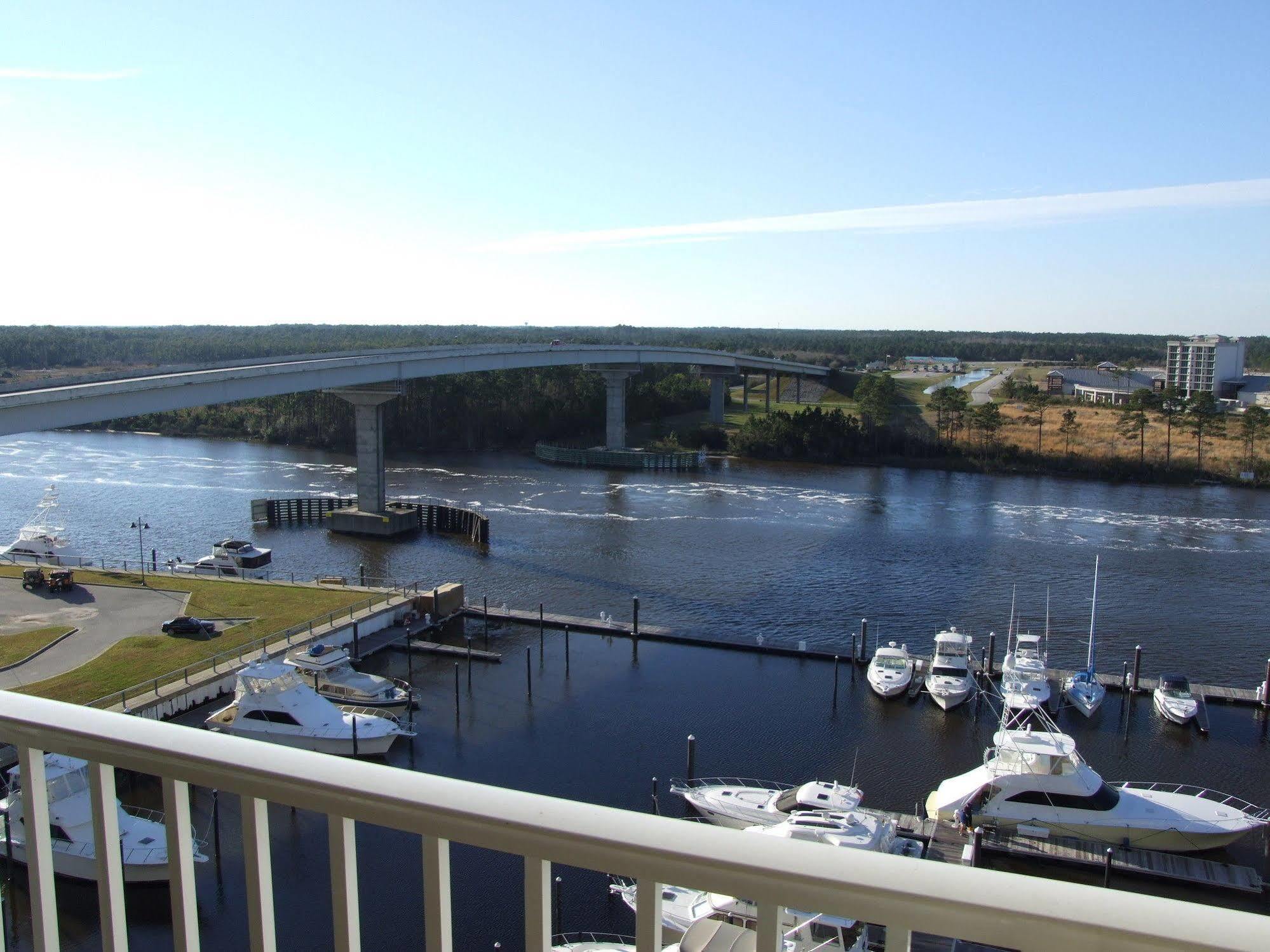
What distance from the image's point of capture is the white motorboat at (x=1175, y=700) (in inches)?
738

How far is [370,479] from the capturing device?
3819 cm

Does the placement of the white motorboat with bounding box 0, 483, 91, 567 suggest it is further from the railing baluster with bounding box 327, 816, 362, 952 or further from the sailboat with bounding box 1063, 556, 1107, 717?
the railing baluster with bounding box 327, 816, 362, 952

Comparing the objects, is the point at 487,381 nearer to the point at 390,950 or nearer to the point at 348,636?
the point at 348,636

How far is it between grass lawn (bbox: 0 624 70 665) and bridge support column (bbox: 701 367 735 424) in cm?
4941

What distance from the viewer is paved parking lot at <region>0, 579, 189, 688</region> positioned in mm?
19062

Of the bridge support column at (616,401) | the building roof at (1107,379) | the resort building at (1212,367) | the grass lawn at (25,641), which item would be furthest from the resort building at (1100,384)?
the grass lawn at (25,641)

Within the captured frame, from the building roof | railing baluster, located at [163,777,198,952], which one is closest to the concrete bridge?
railing baluster, located at [163,777,198,952]

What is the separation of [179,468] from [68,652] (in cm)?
3291

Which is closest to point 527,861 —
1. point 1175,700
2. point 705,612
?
point 1175,700

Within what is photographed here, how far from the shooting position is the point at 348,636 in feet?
74.0

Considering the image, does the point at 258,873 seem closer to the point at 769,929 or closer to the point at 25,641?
the point at 769,929

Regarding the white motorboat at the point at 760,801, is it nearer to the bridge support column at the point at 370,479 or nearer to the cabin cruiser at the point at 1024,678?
the cabin cruiser at the point at 1024,678

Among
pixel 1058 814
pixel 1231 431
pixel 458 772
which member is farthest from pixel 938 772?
pixel 1231 431

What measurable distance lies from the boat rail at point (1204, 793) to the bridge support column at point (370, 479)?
87.8 feet
